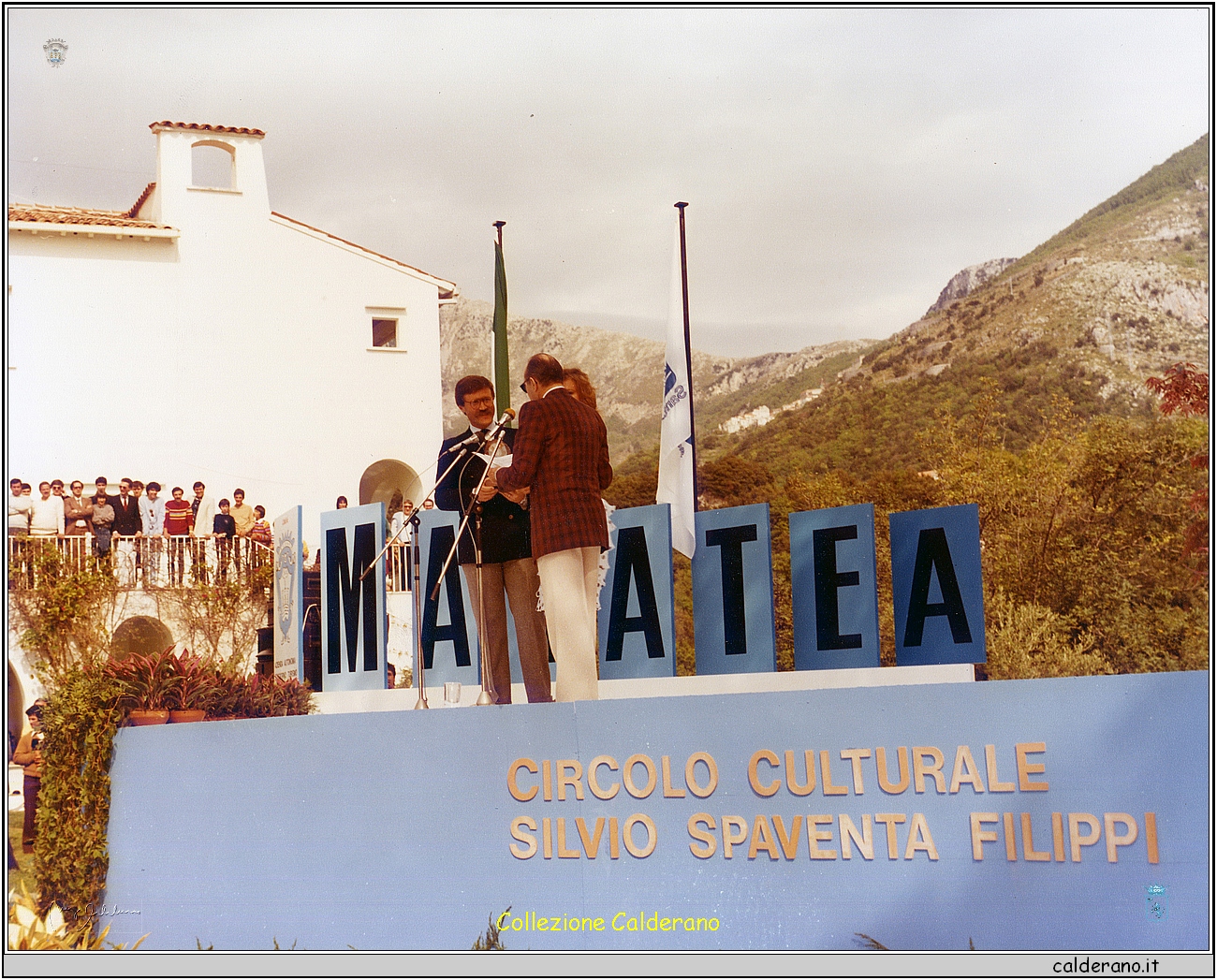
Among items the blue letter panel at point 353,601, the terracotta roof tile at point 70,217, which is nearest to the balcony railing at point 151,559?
the terracotta roof tile at point 70,217

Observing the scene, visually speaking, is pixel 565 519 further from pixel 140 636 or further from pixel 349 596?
pixel 140 636

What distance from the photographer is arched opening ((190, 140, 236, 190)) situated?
68.7 feet

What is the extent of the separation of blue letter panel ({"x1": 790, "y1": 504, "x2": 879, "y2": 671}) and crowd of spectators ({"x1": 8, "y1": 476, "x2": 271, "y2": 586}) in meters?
13.1

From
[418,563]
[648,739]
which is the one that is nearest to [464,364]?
[418,563]

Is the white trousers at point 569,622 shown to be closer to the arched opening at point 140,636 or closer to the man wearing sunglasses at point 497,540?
the man wearing sunglasses at point 497,540

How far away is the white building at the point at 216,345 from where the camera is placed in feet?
64.1

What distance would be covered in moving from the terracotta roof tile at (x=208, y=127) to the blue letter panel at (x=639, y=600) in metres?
15.6

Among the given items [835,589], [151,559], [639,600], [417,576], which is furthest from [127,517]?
[835,589]

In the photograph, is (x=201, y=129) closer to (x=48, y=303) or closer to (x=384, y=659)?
(x=48, y=303)

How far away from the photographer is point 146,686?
7496mm

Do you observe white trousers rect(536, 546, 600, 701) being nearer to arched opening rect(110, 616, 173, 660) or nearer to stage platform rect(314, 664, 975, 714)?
stage platform rect(314, 664, 975, 714)

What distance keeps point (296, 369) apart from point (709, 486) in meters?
17.6

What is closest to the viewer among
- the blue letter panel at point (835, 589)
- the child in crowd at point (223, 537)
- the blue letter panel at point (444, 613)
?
the blue letter panel at point (835, 589)
